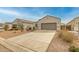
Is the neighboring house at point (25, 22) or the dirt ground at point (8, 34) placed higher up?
the neighboring house at point (25, 22)

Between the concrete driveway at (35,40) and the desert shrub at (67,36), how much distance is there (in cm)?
13

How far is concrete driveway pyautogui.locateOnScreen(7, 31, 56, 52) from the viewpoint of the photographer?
7.43 feet

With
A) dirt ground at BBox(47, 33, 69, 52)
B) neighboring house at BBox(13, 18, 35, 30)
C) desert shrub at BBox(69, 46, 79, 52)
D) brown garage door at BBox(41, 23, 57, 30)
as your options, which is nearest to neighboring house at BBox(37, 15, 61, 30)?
brown garage door at BBox(41, 23, 57, 30)

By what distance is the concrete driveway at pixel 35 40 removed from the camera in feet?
7.43

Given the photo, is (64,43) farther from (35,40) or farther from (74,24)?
(35,40)

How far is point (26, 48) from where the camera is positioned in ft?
7.48

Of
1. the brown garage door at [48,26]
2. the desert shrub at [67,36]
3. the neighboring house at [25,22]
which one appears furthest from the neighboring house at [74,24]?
the neighboring house at [25,22]

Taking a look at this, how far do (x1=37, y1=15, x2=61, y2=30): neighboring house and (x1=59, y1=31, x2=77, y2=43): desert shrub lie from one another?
0.12 meters

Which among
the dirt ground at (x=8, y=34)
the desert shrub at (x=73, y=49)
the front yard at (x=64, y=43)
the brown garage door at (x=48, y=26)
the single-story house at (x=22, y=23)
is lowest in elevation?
the desert shrub at (x=73, y=49)

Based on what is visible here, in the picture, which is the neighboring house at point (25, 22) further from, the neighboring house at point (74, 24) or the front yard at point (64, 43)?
the neighboring house at point (74, 24)

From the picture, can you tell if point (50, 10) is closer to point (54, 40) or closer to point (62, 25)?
point (62, 25)

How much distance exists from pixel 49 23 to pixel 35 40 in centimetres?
34

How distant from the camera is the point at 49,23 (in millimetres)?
2381
